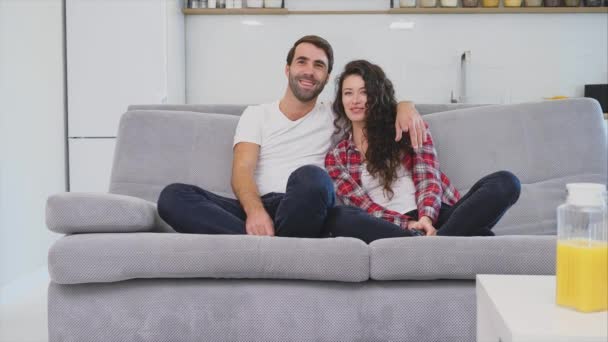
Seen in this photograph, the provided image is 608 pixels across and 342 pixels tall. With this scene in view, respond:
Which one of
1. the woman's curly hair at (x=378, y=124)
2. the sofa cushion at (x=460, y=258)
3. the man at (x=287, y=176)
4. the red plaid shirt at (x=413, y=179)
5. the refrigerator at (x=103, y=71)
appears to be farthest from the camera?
the refrigerator at (x=103, y=71)

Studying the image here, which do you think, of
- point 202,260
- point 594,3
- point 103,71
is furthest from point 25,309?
point 594,3

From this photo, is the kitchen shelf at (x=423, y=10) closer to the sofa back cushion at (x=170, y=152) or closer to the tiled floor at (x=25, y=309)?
the tiled floor at (x=25, y=309)

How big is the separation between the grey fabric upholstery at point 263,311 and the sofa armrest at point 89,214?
0.56ft

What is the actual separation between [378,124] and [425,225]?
46cm

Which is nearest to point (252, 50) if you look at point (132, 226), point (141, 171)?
point (141, 171)

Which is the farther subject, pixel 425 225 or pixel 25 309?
pixel 25 309

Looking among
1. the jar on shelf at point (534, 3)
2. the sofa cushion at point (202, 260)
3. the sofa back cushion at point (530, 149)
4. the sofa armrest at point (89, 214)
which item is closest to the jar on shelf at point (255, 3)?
the jar on shelf at point (534, 3)

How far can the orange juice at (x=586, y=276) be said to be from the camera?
1053 mm

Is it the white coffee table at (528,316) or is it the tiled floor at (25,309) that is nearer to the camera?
the white coffee table at (528,316)

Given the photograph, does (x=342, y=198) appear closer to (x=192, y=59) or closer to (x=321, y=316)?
(x=321, y=316)

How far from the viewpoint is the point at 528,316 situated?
1.04 m

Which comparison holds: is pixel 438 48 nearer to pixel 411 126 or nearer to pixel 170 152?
pixel 411 126

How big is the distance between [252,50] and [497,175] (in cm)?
313

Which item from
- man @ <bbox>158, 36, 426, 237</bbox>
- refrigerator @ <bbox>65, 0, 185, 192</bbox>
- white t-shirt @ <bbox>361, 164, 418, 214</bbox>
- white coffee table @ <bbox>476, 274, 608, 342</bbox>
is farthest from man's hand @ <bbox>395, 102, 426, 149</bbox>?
refrigerator @ <bbox>65, 0, 185, 192</bbox>
